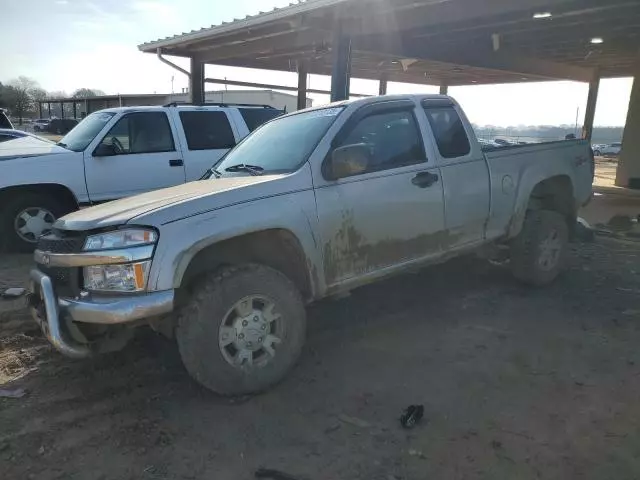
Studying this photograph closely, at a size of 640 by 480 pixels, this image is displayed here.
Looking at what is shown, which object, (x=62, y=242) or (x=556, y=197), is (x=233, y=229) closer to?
(x=62, y=242)

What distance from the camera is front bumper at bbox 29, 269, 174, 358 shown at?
2982 millimetres

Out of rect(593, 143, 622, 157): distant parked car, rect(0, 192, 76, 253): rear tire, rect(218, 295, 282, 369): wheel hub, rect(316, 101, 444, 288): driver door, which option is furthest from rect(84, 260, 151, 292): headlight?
rect(593, 143, 622, 157): distant parked car

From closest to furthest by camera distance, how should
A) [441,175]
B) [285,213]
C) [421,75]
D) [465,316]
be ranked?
[285,213]
[441,175]
[465,316]
[421,75]

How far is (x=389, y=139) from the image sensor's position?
4328 mm

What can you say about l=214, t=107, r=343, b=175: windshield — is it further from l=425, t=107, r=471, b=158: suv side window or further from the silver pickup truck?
l=425, t=107, r=471, b=158: suv side window

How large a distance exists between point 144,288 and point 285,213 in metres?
1.01

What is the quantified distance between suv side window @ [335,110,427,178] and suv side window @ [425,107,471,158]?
0.77 ft

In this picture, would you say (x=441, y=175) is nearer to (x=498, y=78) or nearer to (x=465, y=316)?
(x=465, y=316)

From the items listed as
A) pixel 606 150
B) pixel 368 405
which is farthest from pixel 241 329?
pixel 606 150

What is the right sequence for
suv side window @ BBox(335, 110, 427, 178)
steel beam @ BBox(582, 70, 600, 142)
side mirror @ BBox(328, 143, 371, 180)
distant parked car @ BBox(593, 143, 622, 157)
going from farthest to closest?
distant parked car @ BBox(593, 143, 622, 157), steel beam @ BBox(582, 70, 600, 142), suv side window @ BBox(335, 110, 427, 178), side mirror @ BBox(328, 143, 371, 180)

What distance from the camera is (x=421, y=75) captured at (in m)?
18.4

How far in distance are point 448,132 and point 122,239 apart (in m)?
2.99

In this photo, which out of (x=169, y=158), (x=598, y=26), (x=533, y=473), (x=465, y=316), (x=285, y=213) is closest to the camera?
(x=533, y=473)

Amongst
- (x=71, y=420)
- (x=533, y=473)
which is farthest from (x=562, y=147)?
(x=71, y=420)
